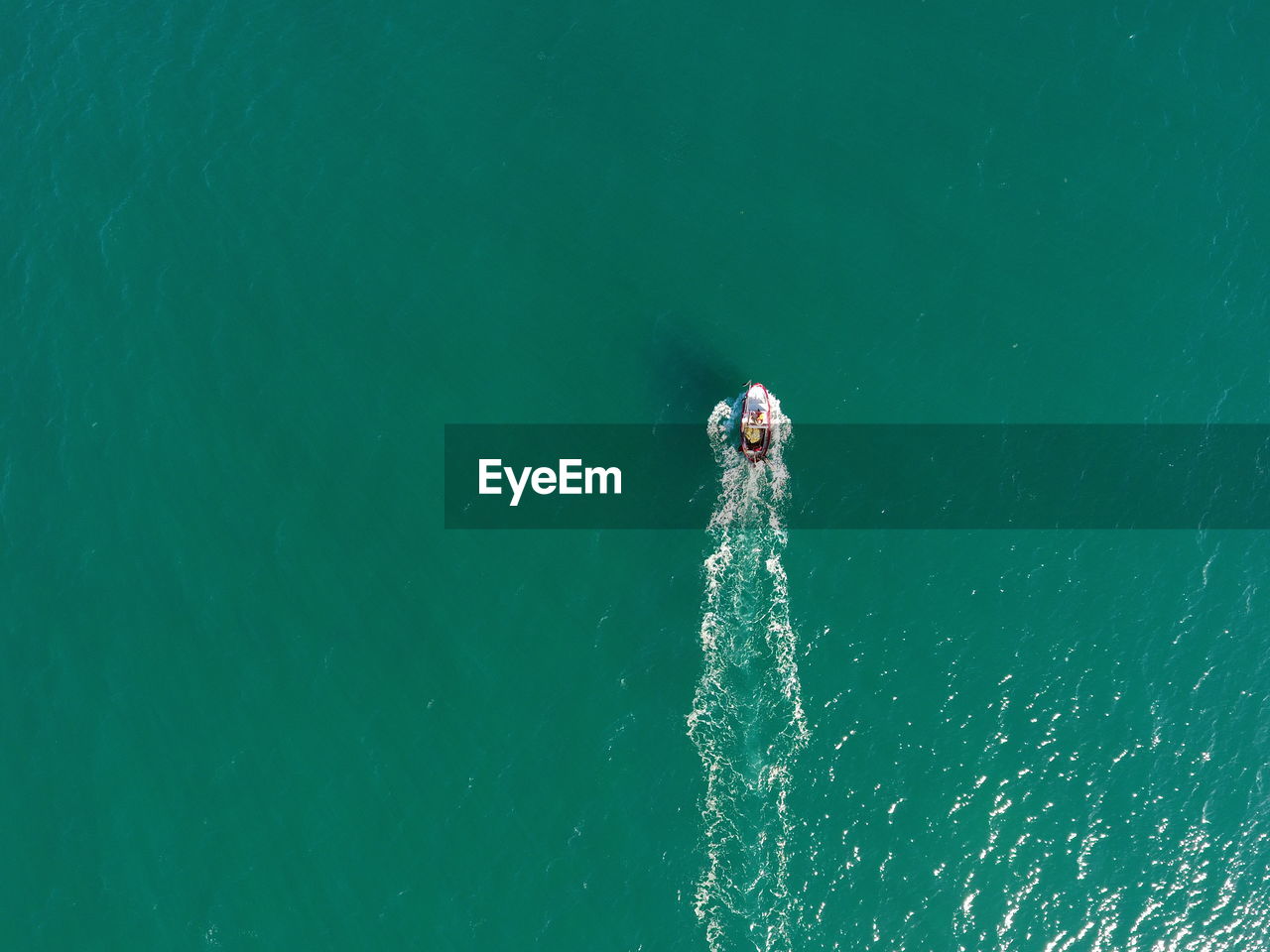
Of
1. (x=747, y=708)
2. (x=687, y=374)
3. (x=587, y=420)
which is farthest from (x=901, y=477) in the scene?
(x=587, y=420)

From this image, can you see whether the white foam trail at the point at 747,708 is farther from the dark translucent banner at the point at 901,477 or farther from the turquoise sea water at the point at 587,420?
the dark translucent banner at the point at 901,477

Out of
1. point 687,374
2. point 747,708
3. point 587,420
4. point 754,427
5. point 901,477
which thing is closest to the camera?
point 747,708

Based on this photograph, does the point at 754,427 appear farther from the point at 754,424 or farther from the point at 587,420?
the point at 587,420

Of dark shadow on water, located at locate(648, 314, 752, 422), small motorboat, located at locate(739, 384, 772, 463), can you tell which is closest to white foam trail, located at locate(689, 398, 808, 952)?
small motorboat, located at locate(739, 384, 772, 463)

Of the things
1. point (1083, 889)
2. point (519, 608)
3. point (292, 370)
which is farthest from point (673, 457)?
point (1083, 889)

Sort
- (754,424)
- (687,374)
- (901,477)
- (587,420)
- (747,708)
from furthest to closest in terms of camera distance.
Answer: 1. (687,374)
2. (587,420)
3. (901,477)
4. (754,424)
5. (747,708)

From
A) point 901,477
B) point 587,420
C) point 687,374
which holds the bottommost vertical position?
point 901,477

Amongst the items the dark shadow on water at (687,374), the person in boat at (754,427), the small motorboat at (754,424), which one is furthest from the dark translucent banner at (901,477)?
the person in boat at (754,427)
